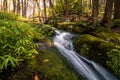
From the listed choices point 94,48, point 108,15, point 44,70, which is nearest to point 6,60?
point 44,70

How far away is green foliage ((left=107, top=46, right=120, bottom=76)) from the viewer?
19.8 ft

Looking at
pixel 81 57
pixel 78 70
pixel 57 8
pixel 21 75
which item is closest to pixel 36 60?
pixel 21 75

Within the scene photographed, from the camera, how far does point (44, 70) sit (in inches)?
183

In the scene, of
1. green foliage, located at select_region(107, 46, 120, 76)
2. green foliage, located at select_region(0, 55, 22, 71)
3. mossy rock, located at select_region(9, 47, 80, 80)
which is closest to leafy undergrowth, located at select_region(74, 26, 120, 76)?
green foliage, located at select_region(107, 46, 120, 76)

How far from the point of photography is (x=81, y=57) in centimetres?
688

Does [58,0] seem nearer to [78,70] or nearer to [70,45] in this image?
[70,45]

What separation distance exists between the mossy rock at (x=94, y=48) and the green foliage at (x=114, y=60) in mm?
214

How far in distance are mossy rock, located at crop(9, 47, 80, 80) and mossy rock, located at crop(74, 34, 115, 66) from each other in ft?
6.60

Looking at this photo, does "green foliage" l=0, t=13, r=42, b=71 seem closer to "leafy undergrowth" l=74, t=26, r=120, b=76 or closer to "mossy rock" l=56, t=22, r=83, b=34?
"leafy undergrowth" l=74, t=26, r=120, b=76

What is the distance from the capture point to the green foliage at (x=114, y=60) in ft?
19.8

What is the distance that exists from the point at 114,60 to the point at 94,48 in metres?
1.21

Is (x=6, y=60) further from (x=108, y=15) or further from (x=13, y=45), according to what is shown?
(x=108, y=15)

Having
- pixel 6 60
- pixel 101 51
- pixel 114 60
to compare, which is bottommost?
pixel 114 60

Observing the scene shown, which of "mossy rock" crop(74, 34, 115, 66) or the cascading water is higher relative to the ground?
"mossy rock" crop(74, 34, 115, 66)
